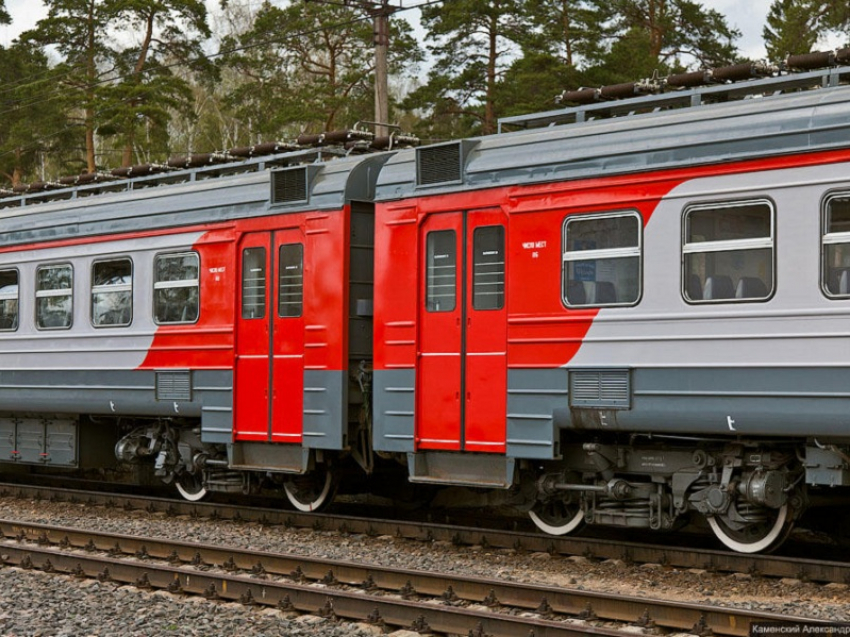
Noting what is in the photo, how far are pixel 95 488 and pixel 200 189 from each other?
554 cm

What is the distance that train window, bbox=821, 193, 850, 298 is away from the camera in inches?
368

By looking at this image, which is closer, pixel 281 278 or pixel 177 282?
pixel 281 278

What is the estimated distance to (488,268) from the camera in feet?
38.4

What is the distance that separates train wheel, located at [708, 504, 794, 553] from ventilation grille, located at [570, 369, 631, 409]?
1.23m

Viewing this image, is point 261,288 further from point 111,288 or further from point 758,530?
point 758,530

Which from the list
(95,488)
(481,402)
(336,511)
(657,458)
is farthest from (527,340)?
(95,488)

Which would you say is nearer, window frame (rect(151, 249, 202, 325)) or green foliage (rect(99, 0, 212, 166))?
window frame (rect(151, 249, 202, 325))

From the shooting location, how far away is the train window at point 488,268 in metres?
11.6

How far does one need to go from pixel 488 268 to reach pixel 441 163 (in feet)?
3.96

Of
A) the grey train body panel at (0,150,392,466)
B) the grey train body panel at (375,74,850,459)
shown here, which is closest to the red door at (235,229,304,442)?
the grey train body panel at (0,150,392,466)

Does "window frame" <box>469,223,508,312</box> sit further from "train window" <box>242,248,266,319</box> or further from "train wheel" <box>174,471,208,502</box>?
"train wheel" <box>174,471,208,502</box>

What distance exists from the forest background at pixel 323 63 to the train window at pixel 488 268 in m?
16.0

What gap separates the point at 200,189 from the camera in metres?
14.8

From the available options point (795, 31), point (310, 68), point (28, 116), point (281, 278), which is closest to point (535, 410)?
point (281, 278)
